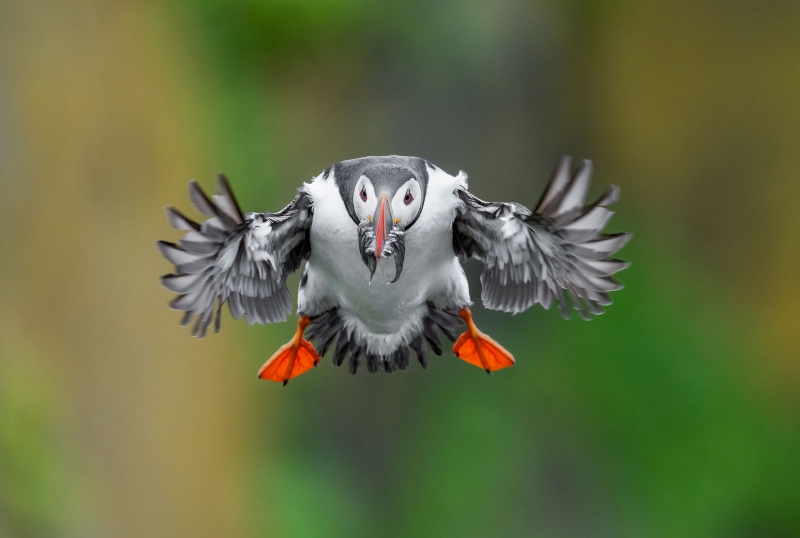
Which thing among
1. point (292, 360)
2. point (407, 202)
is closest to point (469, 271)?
point (292, 360)

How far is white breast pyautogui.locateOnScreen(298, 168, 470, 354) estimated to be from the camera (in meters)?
1.51

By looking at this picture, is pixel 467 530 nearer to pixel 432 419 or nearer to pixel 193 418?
pixel 432 419

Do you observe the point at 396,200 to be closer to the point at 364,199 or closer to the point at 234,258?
the point at 364,199

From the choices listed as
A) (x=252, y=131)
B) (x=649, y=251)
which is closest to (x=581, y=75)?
(x=649, y=251)

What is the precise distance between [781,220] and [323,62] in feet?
6.06

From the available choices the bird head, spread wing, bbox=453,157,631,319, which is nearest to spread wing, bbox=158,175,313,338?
the bird head

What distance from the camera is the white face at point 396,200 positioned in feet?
4.48

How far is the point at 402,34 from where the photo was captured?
335 cm

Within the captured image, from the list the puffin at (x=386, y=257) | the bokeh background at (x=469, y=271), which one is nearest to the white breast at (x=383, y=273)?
the puffin at (x=386, y=257)

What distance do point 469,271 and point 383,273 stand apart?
1705mm

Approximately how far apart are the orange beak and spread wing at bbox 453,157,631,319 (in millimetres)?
268

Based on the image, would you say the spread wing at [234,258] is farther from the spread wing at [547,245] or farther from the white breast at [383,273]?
the spread wing at [547,245]

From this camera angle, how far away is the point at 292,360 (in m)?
1.72

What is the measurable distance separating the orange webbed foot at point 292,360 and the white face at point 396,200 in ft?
1.31
